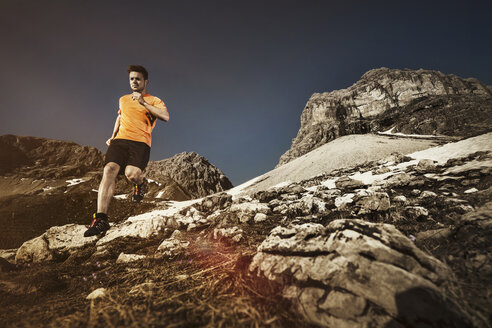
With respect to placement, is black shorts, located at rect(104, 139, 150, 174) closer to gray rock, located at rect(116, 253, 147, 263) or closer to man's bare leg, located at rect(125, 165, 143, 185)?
man's bare leg, located at rect(125, 165, 143, 185)

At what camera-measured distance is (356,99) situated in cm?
7019

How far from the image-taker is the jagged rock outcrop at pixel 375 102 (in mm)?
41531

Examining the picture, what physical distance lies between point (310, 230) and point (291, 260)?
0.41 m

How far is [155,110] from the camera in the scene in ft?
9.82

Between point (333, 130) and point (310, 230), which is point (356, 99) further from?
point (310, 230)

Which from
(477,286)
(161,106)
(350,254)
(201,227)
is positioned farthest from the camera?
(201,227)

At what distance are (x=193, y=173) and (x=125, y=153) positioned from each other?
52.4 m

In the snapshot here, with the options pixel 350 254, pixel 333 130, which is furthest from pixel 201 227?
pixel 333 130

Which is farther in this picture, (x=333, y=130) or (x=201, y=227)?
(x=333, y=130)

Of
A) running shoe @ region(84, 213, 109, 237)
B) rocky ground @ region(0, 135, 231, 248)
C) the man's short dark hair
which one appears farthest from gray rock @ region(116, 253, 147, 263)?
rocky ground @ region(0, 135, 231, 248)

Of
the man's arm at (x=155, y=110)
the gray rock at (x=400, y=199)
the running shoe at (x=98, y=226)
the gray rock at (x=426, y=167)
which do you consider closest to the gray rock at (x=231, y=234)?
the running shoe at (x=98, y=226)

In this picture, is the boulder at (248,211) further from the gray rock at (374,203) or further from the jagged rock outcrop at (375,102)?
the jagged rock outcrop at (375,102)

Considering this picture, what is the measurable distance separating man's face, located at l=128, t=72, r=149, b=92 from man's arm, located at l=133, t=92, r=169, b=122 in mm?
252

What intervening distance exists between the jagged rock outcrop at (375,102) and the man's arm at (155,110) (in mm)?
44116
